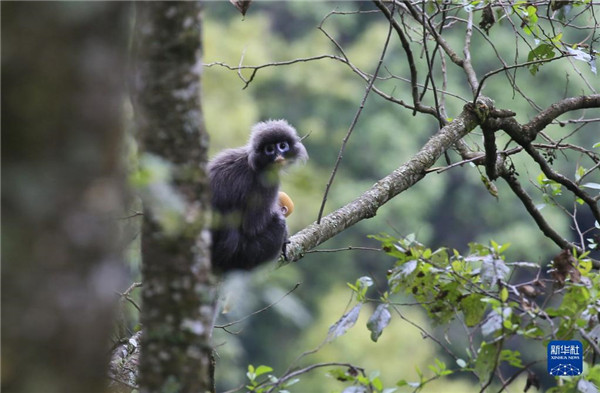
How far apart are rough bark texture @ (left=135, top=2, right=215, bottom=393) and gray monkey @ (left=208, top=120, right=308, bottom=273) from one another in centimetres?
212

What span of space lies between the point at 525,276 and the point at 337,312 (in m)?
4.81

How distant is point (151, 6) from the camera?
4.76 feet

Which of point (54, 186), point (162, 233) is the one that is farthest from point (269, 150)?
point (54, 186)

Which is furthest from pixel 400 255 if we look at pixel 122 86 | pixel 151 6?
pixel 122 86

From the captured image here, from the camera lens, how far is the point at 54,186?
106cm

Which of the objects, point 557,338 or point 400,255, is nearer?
point 557,338

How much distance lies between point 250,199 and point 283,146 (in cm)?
71

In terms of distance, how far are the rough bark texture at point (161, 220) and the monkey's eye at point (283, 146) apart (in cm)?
270

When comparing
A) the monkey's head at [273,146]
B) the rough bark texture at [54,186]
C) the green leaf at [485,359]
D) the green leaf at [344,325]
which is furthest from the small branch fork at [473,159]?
the rough bark texture at [54,186]

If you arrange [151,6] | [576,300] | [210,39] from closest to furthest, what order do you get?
[151,6] < [576,300] < [210,39]

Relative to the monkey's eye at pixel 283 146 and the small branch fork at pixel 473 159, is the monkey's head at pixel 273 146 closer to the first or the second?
the monkey's eye at pixel 283 146

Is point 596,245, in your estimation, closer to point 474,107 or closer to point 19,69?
point 474,107

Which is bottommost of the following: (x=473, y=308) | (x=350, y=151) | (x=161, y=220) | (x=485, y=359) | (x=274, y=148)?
(x=485, y=359)

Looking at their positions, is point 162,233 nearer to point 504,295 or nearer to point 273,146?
point 504,295
